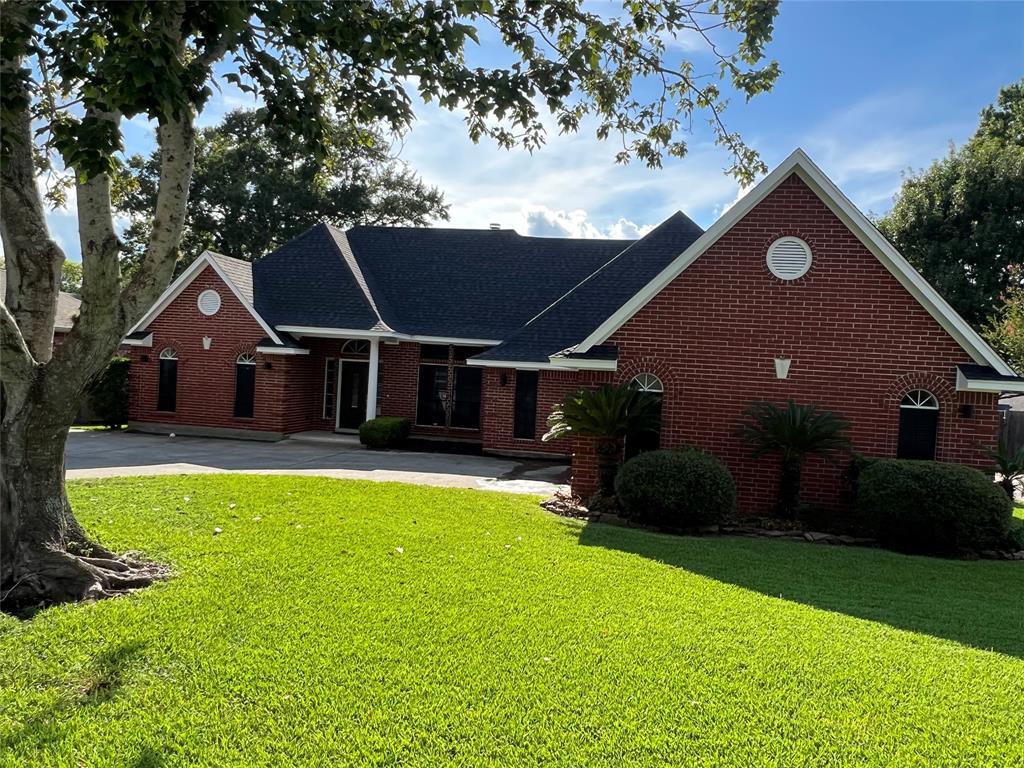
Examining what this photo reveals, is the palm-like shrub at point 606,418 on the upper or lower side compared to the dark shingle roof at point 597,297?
lower

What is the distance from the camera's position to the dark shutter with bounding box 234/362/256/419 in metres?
20.8

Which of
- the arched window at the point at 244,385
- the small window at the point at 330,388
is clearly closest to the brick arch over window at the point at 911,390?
the small window at the point at 330,388

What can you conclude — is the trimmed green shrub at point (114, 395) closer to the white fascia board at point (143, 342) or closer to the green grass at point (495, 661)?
the white fascia board at point (143, 342)

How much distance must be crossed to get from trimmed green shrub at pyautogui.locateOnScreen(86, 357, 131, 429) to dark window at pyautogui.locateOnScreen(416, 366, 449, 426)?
9058 mm

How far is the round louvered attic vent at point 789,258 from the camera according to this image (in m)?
11.8

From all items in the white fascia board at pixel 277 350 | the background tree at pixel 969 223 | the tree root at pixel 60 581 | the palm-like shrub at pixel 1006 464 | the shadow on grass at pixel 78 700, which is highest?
the background tree at pixel 969 223

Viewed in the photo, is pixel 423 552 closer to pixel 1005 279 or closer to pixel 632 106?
pixel 632 106

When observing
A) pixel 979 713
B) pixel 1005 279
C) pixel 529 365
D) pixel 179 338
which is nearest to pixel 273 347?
pixel 179 338

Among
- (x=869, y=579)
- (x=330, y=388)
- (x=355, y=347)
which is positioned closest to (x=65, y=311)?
(x=330, y=388)

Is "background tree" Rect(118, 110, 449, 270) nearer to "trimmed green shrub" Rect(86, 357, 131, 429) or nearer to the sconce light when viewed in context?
"trimmed green shrub" Rect(86, 357, 131, 429)

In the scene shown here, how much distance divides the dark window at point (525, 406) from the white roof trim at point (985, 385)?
10.7 metres

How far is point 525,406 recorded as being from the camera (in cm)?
1981

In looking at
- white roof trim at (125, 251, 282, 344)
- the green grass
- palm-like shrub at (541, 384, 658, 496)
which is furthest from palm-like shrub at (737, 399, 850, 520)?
white roof trim at (125, 251, 282, 344)

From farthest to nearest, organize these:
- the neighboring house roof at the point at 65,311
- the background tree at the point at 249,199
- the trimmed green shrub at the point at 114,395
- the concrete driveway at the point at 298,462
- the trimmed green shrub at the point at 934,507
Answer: the background tree at the point at 249,199 < the neighboring house roof at the point at 65,311 < the trimmed green shrub at the point at 114,395 < the concrete driveway at the point at 298,462 < the trimmed green shrub at the point at 934,507
